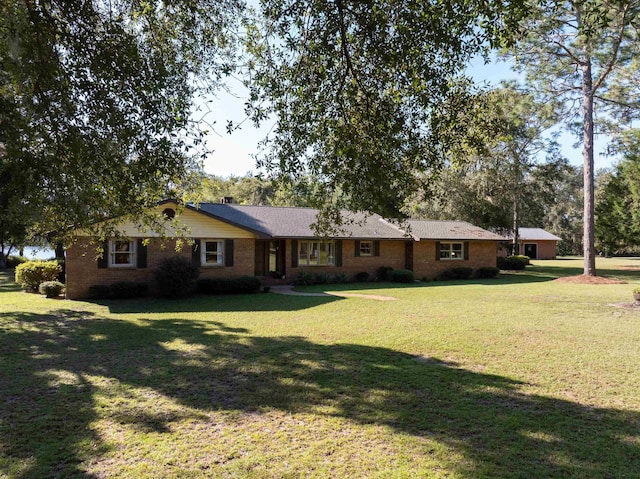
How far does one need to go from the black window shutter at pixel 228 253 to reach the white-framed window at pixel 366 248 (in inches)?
308

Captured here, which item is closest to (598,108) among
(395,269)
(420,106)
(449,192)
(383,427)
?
(449,192)

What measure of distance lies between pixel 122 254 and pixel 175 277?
3.04m

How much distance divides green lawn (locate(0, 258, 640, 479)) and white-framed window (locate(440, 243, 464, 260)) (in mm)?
14612

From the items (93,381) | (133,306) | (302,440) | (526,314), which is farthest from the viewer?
(133,306)

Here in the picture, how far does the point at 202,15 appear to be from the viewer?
315 inches

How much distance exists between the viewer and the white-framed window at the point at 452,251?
26891 mm

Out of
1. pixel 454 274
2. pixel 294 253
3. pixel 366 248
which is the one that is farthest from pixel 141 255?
pixel 454 274

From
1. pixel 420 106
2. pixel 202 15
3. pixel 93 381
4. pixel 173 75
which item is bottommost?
pixel 93 381

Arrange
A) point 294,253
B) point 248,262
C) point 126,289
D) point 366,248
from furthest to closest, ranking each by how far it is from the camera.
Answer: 1. point 366,248
2. point 294,253
3. point 248,262
4. point 126,289

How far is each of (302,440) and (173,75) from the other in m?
6.28

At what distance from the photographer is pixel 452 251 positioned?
27203 mm

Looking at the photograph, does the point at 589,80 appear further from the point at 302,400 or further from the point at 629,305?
the point at 302,400

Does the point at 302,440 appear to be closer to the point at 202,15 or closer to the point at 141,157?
the point at 141,157

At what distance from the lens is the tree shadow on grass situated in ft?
14.1
